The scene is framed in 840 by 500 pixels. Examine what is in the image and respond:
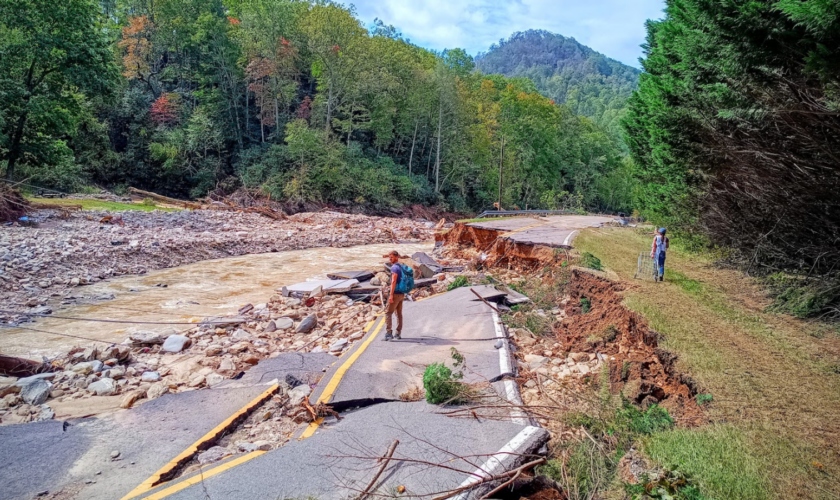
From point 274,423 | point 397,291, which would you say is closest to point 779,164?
point 397,291

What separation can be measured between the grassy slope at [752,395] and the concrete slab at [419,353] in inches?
99.8

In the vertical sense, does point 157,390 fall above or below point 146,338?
above

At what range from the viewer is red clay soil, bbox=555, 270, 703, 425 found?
18.5 ft

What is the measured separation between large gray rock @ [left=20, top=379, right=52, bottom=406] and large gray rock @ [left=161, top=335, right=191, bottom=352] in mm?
2273

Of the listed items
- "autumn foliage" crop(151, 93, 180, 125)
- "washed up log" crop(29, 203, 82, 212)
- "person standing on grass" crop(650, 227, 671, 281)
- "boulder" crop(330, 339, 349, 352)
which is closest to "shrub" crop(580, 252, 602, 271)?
"person standing on grass" crop(650, 227, 671, 281)

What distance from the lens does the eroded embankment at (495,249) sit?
1536 centimetres

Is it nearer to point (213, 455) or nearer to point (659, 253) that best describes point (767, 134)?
point (659, 253)

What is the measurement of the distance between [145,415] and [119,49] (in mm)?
49906

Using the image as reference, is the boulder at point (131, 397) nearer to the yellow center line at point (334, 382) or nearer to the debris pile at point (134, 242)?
the yellow center line at point (334, 382)

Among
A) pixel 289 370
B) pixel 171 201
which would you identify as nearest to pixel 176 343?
pixel 289 370

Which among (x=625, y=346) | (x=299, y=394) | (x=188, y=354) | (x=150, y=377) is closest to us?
(x=299, y=394)

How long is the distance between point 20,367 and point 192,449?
5.02 meters

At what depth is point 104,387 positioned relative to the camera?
7312 mm

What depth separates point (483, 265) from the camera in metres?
17.7
